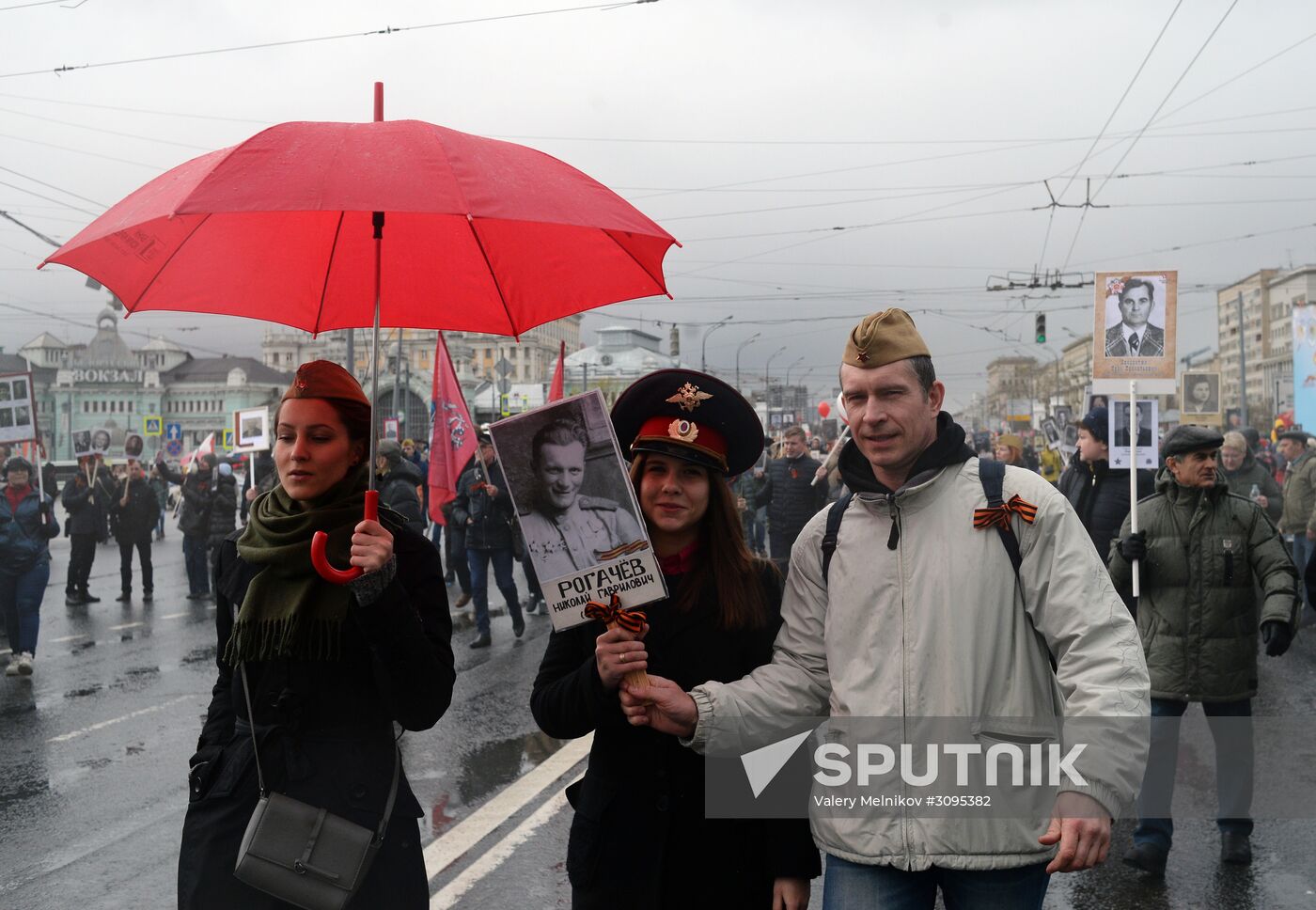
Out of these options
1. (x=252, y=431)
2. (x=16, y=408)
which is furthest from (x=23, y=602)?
(x=252, y=431)

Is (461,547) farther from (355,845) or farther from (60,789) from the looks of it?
(355,845)

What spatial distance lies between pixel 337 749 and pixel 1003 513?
160 cm

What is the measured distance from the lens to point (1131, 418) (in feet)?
23.6

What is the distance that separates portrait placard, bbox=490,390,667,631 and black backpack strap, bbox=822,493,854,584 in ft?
1.43

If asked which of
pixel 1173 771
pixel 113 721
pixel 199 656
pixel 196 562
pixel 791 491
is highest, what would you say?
pixel 791 491

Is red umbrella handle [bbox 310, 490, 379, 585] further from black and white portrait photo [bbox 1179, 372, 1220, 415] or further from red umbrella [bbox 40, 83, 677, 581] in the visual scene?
black and white portrait photo [bbox 1179, 372, 1220, 415]

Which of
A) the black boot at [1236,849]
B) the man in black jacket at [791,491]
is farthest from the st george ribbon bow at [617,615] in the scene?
the man in black jacket at [791,491]

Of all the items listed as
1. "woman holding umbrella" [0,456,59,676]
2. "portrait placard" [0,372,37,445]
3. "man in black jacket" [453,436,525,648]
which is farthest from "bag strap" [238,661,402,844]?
"portrait placard" [0,372,37,445]

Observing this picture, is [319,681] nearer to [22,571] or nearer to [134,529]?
[22,571]

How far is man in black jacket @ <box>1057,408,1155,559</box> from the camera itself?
8.00m

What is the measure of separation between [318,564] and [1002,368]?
11735 cm

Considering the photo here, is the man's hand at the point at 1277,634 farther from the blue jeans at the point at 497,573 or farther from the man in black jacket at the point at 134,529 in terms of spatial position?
the man in black jacket at the point at 134,529

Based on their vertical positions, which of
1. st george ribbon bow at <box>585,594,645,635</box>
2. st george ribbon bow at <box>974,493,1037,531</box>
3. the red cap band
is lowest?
st george ribbon bow at <box>585,594,645,635</box>

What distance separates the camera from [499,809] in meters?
6.05
